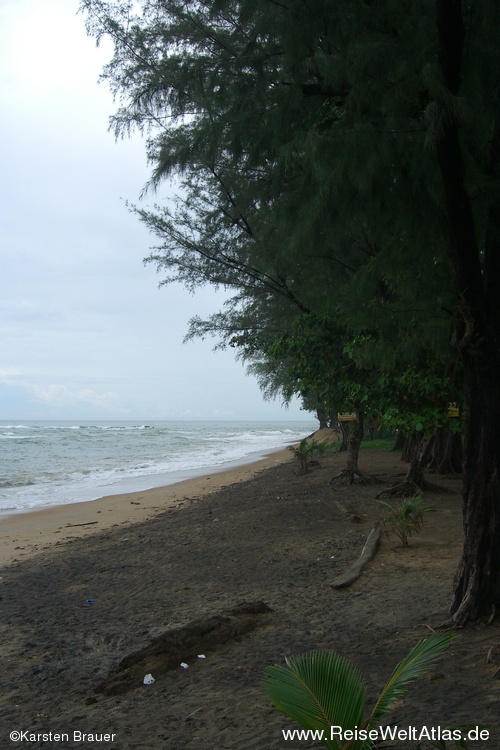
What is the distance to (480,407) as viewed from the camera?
4.35 meters

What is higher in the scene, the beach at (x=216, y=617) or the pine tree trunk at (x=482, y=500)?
the pine tree trunk at (x=482, y=500)

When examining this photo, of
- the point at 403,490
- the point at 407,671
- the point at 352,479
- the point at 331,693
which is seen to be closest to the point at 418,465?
the point at 403,490

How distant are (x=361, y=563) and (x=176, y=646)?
7.89ft

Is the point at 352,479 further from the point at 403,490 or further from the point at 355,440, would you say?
the point at 403,490

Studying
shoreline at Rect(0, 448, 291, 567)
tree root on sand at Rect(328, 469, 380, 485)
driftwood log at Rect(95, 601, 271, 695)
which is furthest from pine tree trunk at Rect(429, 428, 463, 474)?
driftwood log at Rect(95, 601, 271, 695)

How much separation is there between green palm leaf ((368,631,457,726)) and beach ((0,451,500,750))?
417 mm

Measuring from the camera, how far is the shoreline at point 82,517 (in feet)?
31.8

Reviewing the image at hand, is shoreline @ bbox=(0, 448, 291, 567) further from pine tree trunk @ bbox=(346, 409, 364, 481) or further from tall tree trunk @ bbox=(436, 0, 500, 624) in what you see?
tall tree trunk @ bbox=(436, 0, 500, 624)

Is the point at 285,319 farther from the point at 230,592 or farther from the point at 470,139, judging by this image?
the point at 470,139

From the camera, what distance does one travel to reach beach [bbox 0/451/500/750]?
3379 mm

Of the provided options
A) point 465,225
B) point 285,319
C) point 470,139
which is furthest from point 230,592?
point 285,319

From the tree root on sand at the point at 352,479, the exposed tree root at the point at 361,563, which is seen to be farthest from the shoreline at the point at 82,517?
the exposed tree root at the point at 361,563

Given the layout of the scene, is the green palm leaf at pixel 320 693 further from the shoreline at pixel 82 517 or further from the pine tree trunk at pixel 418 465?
the pine tree trunk at pixel 418 465

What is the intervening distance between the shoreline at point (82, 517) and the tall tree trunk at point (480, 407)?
617cm
